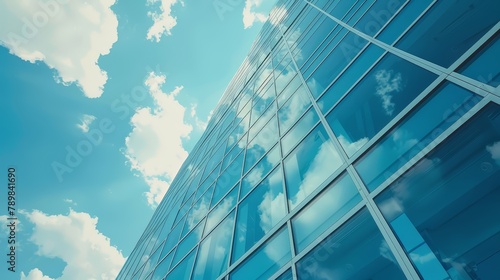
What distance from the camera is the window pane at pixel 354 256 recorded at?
358 cm

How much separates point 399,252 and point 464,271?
0.65 meters

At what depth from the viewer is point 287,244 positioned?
525 centimetres

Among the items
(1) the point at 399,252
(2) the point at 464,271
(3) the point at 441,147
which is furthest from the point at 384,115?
(2) the point at 464,271

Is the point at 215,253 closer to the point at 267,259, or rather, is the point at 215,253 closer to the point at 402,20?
the point at 267,259

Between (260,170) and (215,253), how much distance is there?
8.23ft

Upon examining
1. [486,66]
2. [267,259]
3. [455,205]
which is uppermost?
[486,66]

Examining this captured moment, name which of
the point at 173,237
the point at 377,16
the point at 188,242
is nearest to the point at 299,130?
the point at 377,16

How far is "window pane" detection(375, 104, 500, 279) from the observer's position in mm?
2938

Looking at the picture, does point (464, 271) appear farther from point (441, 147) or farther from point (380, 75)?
point (380, 75)

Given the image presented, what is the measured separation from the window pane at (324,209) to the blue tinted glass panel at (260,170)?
2435mm

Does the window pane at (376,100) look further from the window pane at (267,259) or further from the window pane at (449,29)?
the window pane at (267,259)

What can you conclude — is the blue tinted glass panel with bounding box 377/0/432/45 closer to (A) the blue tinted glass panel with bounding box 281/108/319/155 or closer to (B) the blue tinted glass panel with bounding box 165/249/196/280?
(A) the blue tinted glass panel with bounding box 281/108/319/155

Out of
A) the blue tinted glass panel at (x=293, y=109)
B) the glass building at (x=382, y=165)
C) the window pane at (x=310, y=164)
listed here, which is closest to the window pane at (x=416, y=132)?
the glass building at (x=382, y=165)

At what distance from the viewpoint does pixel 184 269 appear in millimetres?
9094
